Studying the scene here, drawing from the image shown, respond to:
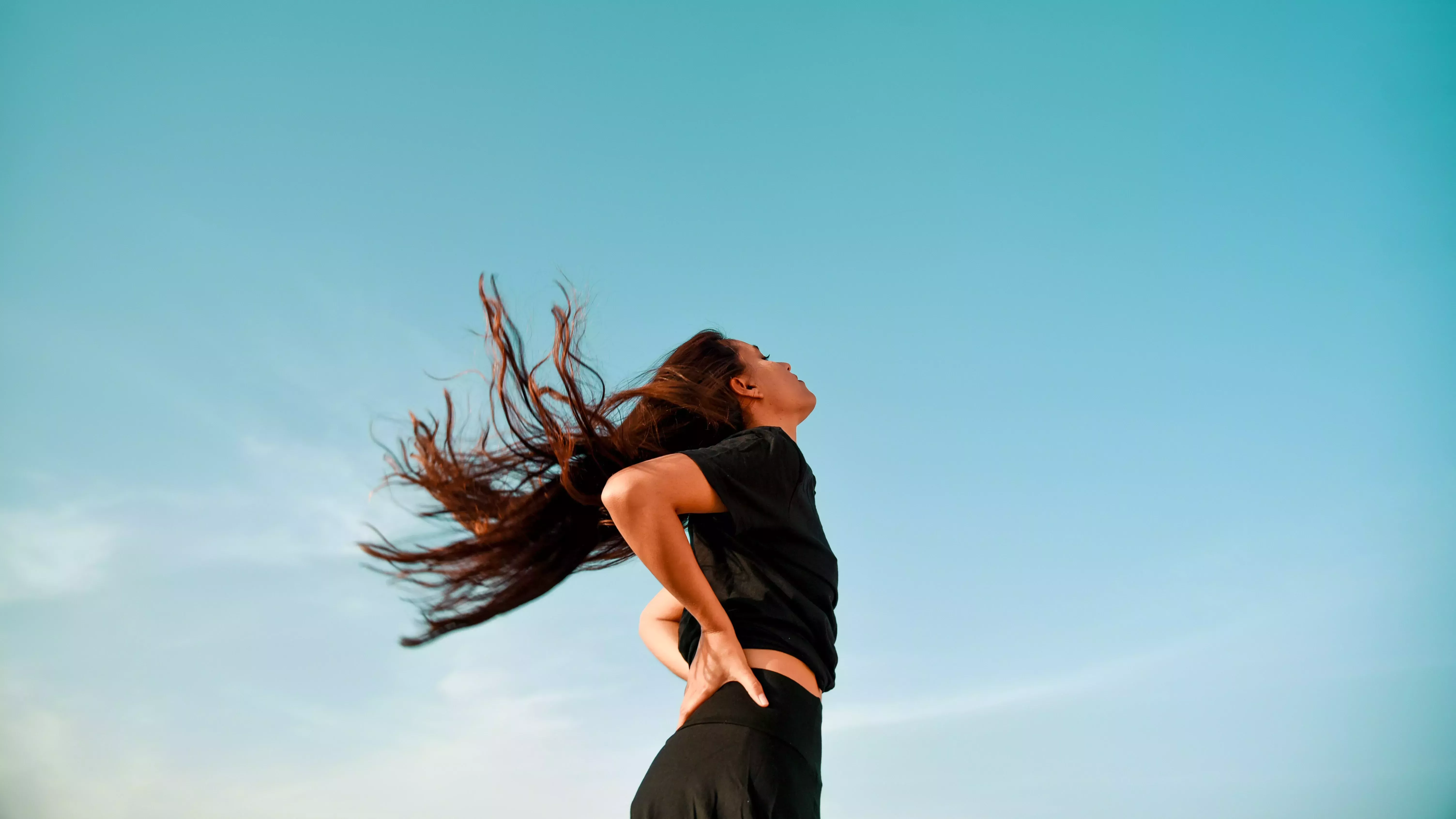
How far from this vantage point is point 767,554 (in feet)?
9.16

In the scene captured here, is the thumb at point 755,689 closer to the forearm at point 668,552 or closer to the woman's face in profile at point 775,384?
the forearm at point 668,552

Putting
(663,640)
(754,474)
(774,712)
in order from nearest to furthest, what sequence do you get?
(774,712) → (754,474) → (663,640)

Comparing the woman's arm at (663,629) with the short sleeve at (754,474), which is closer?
the short sleeve at (754,474)

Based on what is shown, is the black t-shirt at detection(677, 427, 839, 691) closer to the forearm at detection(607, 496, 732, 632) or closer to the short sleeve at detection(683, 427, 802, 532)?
the short sleeve at detection(683, 427, 802, 532)

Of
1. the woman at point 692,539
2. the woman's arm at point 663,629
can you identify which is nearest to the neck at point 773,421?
the woman at point 692,539

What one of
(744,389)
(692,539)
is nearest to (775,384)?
(744,389)

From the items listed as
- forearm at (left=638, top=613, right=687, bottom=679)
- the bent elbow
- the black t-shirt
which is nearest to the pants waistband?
the black t-shirt

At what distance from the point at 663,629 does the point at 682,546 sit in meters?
1.01

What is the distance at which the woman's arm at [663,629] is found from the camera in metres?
3.31

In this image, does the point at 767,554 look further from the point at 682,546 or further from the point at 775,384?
the point at 775,384

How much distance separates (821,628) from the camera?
108 inches

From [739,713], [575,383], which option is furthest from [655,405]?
[739,713]

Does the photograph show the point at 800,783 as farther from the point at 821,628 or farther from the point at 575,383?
the point at 575,383

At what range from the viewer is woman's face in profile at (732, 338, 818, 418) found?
3.40m
